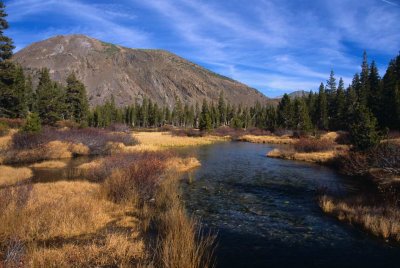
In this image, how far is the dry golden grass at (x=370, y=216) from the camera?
488 inches

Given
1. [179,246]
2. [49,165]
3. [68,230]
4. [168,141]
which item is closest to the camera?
[179,246]

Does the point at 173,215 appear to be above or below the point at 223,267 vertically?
above

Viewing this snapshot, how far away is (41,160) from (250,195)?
22.4 metres

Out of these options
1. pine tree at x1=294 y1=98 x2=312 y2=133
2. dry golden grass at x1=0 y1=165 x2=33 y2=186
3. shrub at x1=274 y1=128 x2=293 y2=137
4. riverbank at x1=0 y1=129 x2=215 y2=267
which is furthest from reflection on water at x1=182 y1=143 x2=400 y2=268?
shrub at x1=274 y1=128 x2=293 y2=137

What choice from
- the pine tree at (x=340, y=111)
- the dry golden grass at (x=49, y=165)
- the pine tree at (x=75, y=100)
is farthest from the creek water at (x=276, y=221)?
the pine tree at (x=340, y=111)

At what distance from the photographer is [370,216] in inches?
542

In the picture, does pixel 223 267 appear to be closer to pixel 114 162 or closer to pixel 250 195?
pixel 250 195

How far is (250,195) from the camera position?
1947 cm

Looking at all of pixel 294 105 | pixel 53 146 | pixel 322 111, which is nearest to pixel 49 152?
pixel 53 146

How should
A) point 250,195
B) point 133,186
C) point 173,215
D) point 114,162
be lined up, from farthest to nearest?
point 114,162 < point 250,195 < point 133,186 < point 173,215

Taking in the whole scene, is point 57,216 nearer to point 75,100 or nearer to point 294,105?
point 75,100

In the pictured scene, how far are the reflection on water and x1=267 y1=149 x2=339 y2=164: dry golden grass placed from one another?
32.2ft

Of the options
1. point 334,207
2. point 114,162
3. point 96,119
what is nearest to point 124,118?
point 96,119

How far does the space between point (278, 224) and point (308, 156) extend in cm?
2613
